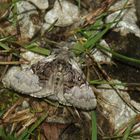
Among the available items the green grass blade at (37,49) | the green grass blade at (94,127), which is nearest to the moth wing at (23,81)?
the green grass blade at (37,49)

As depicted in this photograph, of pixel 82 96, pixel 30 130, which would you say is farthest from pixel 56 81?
pixel 30 130

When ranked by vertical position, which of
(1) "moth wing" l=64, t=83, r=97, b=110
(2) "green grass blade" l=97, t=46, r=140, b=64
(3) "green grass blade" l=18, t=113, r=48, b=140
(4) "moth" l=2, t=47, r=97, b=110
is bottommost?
(3) "green grass blade" l=18, t=113, r=48, b=140

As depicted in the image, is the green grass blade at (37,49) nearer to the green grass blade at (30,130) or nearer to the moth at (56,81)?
the moth at (56,81)

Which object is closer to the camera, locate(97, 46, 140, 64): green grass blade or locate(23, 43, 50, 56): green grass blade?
locate(97, 46, 140, 64): green grass blade

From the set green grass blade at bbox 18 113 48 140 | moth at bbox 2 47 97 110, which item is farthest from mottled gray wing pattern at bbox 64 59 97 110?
green grass blade at bbox 18 113 48 140

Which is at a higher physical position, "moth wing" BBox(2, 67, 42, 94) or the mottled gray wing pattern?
"moth wing" BBox(2, 67, 42, 94)

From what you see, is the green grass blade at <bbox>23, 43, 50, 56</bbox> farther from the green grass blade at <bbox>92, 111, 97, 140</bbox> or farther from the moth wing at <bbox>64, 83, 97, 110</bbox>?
the green grass blade at <bbox>92, 111, 97, 140</bbox>

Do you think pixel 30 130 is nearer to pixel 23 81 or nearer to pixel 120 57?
pixel 23 81
